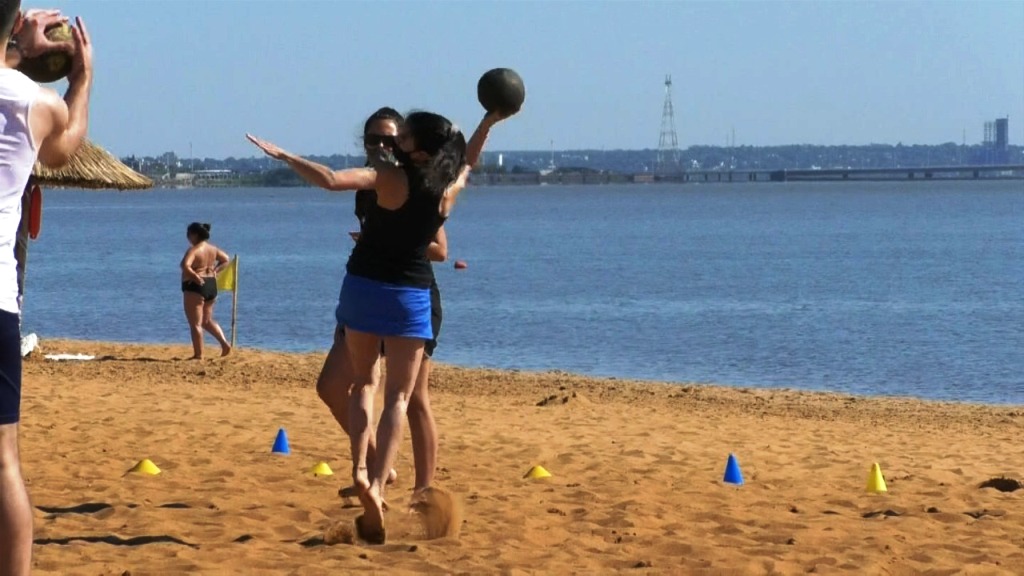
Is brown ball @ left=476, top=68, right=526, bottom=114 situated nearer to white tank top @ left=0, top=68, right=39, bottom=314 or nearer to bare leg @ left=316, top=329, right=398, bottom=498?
bare leg @ left=316, top=329, right=398, bottom=498

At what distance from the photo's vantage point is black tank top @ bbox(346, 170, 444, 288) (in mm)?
6586

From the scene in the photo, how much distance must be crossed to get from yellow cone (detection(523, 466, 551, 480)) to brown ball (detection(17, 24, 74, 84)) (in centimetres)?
393

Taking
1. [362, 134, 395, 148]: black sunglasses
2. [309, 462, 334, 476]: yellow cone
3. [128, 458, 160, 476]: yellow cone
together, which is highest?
[362, 134, 395, 148]: black sunglasses

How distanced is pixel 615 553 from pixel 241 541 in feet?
5.04

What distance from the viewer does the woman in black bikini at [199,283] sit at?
1822 centimetres

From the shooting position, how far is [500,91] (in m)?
7.30

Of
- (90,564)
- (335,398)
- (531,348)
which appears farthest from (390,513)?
(531,348)

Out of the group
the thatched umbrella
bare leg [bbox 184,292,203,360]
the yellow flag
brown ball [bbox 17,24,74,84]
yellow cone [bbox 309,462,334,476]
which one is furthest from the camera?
the yellow flag

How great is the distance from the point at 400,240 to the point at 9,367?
228cm

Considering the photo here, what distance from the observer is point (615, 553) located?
664cm

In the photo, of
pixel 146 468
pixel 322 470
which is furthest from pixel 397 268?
pixel 146 468

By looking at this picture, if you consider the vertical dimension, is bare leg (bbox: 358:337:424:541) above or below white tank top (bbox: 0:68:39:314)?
below

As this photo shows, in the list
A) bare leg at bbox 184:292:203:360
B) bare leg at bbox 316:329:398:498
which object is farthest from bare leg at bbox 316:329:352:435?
bare leg at bbox 184:292:203:360

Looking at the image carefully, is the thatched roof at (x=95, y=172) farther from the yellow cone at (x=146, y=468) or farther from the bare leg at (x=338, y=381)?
the bare leg at (x=338, y=381)
